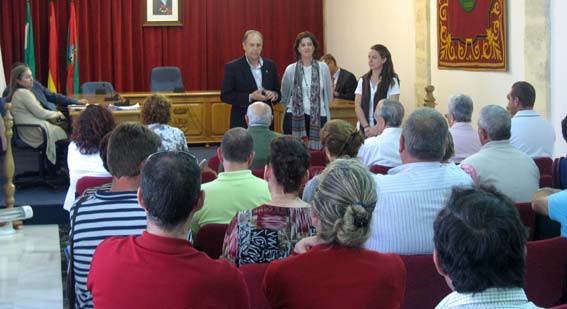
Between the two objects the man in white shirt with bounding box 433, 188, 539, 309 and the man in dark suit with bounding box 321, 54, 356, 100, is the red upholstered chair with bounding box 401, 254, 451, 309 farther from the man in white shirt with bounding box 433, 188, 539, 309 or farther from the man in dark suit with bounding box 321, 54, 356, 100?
the man in dark suit with bounding box 321, 54, 356, 100

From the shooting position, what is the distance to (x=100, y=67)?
39.4 ft

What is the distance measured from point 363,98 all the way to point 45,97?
319 cm

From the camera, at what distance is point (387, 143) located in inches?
193

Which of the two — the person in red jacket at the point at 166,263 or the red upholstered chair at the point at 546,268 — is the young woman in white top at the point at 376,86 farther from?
the person in red jacket at the point at 166,263

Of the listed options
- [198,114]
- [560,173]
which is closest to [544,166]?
[560,173]

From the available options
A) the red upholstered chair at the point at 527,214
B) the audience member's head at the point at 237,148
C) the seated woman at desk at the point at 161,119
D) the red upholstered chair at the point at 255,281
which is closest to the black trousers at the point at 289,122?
the seated woman at desk at the point at 161,119

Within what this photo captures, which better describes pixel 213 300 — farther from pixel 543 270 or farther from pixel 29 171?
pixel 29 171

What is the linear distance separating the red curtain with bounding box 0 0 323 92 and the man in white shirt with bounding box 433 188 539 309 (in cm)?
Result: 1063

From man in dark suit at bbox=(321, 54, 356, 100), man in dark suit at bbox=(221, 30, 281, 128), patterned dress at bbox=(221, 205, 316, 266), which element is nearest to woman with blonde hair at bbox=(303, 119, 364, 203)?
patterned dress at bbox=(221, 205, 316, 266)

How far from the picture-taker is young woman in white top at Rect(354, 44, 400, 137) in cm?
685

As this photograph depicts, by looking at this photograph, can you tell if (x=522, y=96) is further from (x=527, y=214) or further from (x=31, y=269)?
(x=31, y=269)

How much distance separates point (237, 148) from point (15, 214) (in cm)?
317

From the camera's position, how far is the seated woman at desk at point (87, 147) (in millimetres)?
4840

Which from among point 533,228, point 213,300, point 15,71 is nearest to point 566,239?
point 533,228
